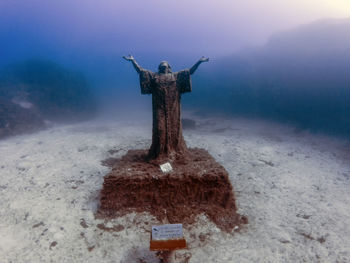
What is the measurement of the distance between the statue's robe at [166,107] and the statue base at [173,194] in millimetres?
791

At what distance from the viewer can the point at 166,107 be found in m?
6.19

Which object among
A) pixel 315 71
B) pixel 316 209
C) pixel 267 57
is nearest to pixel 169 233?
pixel 316 209

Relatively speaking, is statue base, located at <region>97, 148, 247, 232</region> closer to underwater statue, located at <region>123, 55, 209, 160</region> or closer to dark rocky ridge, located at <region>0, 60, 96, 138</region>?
underwater statue, located at <region>123, 55, 209, 160</region>

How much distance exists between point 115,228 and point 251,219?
3465 millimetres

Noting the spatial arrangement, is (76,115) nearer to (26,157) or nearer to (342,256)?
(26,157)

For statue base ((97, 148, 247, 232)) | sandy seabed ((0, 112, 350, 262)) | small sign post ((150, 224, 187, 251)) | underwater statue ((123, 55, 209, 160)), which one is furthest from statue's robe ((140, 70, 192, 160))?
small sign post ((150, 224, 187, 251))

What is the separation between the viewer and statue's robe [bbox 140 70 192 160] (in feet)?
20.3

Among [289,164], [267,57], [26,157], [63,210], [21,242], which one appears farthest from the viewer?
[267,57]

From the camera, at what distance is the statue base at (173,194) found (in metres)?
5.36

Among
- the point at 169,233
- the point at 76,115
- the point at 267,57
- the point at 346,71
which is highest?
the point at 267,57

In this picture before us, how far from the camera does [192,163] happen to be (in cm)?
606

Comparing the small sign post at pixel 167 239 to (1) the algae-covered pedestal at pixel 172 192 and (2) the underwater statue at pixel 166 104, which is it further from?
(2) the underwater statue at pixel 166 104

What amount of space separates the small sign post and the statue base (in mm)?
1906

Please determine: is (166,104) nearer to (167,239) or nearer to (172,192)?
(172,192)
